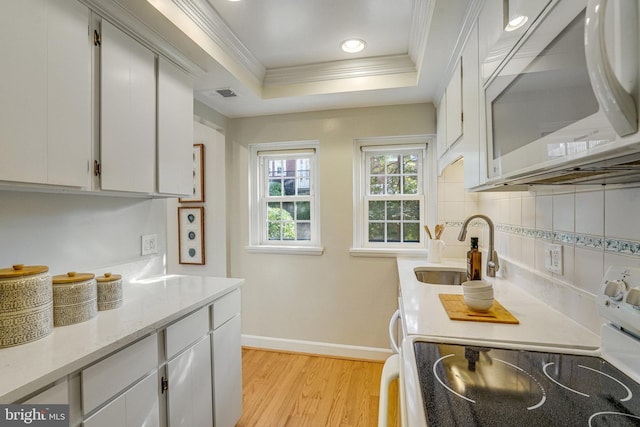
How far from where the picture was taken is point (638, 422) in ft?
1.97

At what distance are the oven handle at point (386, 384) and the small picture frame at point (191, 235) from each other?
7.93 feet

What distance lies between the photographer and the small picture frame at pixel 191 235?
292 cm

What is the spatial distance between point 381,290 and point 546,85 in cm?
212

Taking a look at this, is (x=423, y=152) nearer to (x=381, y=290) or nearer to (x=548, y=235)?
(x=381, y=290)

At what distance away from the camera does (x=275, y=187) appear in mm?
2938

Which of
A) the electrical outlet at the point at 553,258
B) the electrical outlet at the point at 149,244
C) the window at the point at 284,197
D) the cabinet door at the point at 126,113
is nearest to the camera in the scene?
the electrical outlet at the point at 553,258

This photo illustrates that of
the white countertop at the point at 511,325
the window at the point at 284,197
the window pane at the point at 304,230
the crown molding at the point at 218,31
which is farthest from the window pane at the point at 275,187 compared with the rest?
the white countertop at the point at 511,325

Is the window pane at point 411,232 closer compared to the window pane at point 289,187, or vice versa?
the window pane at point 411,232

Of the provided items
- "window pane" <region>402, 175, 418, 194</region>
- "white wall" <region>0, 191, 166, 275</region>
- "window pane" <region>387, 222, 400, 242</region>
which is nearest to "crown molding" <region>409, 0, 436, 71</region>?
"window pane" <region>402, 175, 418, 194</region>

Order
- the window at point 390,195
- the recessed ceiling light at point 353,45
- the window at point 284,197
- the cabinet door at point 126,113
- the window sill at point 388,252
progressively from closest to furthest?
the cabinet door at point 126,113 < the recessed ceiling light at point 353,45 < the window sill at point 388,252 < the window at point 390,195 < the window at point 284,197

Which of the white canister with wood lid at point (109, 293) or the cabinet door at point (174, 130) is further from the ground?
the cabinet door at point (174, 130)

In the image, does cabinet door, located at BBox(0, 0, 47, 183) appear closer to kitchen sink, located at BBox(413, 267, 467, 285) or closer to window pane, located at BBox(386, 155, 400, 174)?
kitchen sink, located at BBox(413, 267, 467, 285)

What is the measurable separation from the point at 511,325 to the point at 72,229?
6.37 feet

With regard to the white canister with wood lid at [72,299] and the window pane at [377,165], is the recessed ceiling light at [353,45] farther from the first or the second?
the white canister with wood lid at [72,299]
